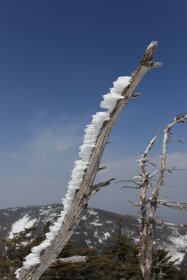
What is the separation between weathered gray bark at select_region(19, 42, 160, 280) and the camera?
3.25 metres

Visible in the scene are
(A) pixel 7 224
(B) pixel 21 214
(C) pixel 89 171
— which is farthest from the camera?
(B) pixel 21 214

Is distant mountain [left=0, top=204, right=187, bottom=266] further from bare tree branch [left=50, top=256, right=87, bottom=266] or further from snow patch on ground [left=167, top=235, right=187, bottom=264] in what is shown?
bare tree branch [left=50, top=256, right=87, bottom=266]

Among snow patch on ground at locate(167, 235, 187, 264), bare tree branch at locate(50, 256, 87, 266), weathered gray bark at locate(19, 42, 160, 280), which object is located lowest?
snow patch on ground at locate(167, 235, 187, 264)

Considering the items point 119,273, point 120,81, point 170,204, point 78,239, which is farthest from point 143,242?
point 78,239

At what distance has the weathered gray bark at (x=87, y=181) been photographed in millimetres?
3250

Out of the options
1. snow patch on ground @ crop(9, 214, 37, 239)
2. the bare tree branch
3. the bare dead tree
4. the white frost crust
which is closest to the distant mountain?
snow patch on ground @ crop(9, 214, 37, 239)

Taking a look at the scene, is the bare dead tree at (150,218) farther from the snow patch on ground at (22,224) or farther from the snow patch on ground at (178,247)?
the snow patch on ground at (22,224)

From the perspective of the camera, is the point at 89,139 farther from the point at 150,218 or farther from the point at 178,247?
the point at 178,247

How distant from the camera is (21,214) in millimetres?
98250

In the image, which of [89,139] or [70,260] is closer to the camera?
[89,139]

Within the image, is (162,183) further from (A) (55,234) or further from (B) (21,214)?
(B) (21,214)

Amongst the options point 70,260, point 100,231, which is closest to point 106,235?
point 100,231

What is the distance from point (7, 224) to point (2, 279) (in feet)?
237

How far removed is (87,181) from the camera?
353 cm
